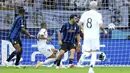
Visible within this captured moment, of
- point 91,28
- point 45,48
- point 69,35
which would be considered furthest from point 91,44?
point 45,48

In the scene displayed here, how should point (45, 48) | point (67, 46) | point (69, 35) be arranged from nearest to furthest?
point (67, 46), point (69, 35), point (45, 48)

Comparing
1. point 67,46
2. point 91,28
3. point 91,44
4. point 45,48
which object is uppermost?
point 91,28

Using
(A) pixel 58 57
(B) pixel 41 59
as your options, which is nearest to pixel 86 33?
(A) pixel 58 57

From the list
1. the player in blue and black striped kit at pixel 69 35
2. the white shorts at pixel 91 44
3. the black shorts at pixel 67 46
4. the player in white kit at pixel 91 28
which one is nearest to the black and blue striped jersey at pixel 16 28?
the player in blue and black striped kit at pixel 69 35

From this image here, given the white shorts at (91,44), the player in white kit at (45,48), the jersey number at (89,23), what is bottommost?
the player in white kit at (45,48)

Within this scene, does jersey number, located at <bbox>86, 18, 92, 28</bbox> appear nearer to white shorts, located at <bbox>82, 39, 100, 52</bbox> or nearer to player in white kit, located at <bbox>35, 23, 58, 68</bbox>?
white shorts, located at <bbox>82, 39, 100, 52</bbox>

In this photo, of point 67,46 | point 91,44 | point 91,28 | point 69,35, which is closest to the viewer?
point 91,44

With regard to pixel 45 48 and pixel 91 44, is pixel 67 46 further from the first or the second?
pixel 91 44

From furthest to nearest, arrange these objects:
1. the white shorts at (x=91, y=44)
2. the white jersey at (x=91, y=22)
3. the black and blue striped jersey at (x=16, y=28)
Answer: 1. the black and blue striped jersey at (x=16, y=28)
2. the white jersey at (x=91, y=22)
3. the white shorts at (x=91, y=44)

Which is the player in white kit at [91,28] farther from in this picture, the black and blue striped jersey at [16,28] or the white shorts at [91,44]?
the black and blue striped jersey at [16,28]

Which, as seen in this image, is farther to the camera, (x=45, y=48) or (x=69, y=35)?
(x=45, y=48)

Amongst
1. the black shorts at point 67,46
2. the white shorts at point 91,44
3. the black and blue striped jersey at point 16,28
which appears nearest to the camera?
the white shorts at point 91,44

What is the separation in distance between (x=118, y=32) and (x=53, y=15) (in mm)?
2912

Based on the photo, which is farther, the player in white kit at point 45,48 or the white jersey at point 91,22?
the player in white kit at point 45,48
